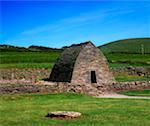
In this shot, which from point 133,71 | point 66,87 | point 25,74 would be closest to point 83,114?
point 66,87

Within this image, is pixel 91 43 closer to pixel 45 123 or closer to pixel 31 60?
pixel 31 60

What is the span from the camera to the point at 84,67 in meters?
41.2

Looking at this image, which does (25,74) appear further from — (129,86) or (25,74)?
(129,86)

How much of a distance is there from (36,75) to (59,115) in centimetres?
3006

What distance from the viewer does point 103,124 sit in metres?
18.3

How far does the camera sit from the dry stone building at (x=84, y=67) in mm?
40500

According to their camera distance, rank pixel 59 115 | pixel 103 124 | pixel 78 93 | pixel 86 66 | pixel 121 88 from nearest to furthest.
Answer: pixel 103 124 → pixel 59 115 → pixel 78 93 → pixel 121 88 → pixel 86 66

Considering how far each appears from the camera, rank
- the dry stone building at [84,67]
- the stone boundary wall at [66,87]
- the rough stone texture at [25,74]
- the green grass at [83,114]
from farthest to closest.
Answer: the rough stone texture at [25,74] < the dry stone building at [84,67] < the stone boundary wall at [66,87] < the green grass at [83,114]

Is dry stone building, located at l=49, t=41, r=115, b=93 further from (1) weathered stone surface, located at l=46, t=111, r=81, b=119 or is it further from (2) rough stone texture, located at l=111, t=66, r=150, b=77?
(1) weathered stone surface, located at l=46, t=111, r=81, b=119

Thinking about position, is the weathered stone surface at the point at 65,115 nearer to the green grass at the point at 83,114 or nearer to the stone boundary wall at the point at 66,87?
the green grass at the point at 83,114

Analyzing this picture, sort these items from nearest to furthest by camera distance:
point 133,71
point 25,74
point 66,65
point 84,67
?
point 84,67
point 66,65
point 25,74
point 133,71

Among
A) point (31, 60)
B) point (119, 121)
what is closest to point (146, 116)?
point (119, 121)

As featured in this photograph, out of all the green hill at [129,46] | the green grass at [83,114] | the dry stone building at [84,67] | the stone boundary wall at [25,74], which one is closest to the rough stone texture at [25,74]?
the stone boundary wall at [25,74]

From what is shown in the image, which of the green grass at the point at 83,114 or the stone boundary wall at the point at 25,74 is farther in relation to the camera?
the stone boundary wall at the point at 25,74
